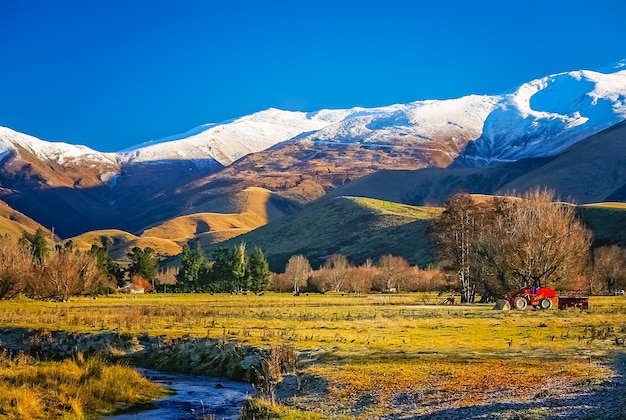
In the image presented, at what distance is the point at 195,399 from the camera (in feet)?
98.2

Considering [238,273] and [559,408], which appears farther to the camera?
[238,273]

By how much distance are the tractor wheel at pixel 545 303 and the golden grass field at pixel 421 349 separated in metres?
6.08

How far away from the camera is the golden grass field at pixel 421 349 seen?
22.5 m

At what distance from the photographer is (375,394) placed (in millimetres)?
23250

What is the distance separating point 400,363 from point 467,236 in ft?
191

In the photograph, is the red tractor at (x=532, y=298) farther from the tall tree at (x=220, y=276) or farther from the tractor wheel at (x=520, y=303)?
the tall tree at (x=220, y=276)

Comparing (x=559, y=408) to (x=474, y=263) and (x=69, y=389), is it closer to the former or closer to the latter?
(x=69, y=389)

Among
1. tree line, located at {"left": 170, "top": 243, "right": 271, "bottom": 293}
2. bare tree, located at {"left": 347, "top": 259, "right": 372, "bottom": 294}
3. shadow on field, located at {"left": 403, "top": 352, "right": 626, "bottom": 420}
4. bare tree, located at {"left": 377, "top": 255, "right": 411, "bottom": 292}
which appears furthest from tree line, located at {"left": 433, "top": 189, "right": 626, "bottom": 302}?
tree line, located at {"left": 170, "top": 243, "right": 271, "bottom": 293}

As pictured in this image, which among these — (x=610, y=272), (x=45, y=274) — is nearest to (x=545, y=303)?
(x=610, y=272)

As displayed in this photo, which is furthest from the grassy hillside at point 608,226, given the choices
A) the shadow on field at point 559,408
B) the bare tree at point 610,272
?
the shadow on field at point 559,408

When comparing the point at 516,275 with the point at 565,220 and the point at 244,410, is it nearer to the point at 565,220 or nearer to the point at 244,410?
the point at 565,220

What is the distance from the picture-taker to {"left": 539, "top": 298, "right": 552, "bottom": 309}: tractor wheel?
60775 millimetres

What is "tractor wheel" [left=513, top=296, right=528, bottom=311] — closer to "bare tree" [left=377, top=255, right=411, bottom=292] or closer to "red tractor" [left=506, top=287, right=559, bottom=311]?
"red tractor" [left=506, top=287, right=559, bottom=311]

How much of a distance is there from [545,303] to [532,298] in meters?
1.36
